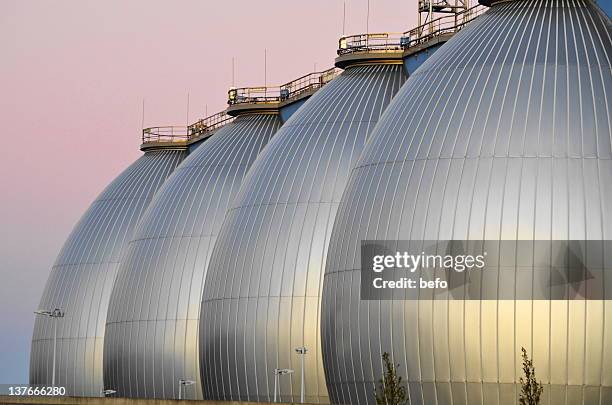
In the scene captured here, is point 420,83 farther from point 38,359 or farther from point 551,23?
point 38,359

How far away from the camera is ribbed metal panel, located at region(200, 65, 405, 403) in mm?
72312

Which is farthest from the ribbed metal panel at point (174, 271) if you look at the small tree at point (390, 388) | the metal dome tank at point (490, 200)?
the small tree at point (390, 388)

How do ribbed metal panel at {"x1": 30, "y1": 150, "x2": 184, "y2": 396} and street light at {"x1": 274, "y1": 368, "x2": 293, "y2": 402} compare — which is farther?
ribbed metal panel at {"x1": 30, "y1": 150, "x2": 184, "y2": 396}

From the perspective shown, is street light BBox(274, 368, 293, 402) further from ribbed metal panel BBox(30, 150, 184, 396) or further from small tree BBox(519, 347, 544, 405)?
ribbed metal panel BBox(30, 150, 184, 396)

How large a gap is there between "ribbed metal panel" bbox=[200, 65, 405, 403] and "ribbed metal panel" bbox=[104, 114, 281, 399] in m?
7.27

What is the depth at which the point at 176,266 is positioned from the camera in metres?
86.2

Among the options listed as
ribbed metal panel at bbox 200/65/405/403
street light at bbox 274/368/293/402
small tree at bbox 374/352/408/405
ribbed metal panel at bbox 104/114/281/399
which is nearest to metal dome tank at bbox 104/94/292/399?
ribbed metal panel at bbox 104/114/281/399

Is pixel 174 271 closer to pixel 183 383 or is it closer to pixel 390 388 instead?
pixel 183 383

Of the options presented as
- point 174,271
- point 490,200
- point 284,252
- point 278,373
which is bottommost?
point 278,373

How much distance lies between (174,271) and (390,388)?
34827 mm

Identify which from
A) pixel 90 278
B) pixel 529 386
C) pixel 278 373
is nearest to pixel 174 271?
pixel 278 373

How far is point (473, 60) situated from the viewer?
63188 millimetres

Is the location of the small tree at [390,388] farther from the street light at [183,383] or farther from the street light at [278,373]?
the street light at [183,383]

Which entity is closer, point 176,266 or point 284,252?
point 284,252
